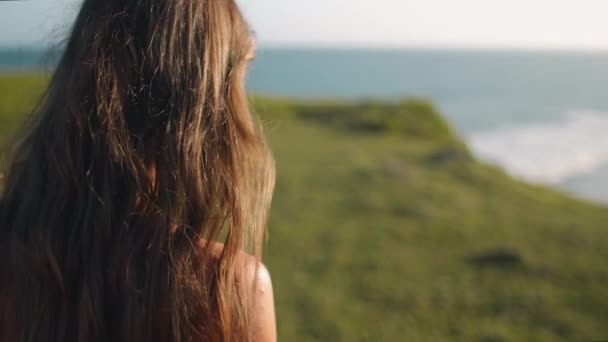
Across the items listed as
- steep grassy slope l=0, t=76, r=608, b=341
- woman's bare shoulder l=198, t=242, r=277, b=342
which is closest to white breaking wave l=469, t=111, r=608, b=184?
steep grassy slope l=0, t=76, r=608, b=341

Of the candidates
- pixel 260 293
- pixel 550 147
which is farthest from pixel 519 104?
pixel 260 293

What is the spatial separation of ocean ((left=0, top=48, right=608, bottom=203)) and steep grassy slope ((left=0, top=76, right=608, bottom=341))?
2256 mm

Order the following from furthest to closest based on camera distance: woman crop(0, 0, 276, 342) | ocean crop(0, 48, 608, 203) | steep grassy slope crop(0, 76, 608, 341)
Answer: ocean crop(0, 48, 608, 203) → steep grassy slope crop(0, 76, 608, 341) → woman crop(0, 0, 276, 342)

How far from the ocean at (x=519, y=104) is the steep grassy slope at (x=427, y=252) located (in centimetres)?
226

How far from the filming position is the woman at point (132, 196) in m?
1.31

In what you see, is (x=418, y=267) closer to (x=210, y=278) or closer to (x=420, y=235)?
(x=420, y=235)

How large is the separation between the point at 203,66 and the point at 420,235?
6.82m

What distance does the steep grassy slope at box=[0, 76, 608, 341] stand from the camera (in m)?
5.19

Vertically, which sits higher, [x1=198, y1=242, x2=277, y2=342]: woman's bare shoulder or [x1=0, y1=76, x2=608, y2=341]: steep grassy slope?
[x1=198, y1=242, x2=277, y2=342]: woman's bare shoulder

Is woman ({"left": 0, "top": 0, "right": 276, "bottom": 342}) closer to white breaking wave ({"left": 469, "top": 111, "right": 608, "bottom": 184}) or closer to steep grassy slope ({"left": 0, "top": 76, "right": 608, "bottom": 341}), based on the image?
steep grassy slope ({"left": 0, "top": 76, "right": 608, "bottom": 341})

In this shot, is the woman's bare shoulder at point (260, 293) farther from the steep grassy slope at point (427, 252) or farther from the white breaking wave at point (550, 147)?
the white breaking wave at point (550, 147)

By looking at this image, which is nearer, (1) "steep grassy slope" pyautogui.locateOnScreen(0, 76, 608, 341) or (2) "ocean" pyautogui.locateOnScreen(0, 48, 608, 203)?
(1) "steep grassy slope" pyautogui.locateOnScreen(0, 76, 608, 341)

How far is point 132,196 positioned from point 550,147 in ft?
85.6

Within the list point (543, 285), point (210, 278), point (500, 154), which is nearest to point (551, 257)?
point (543, 285)
